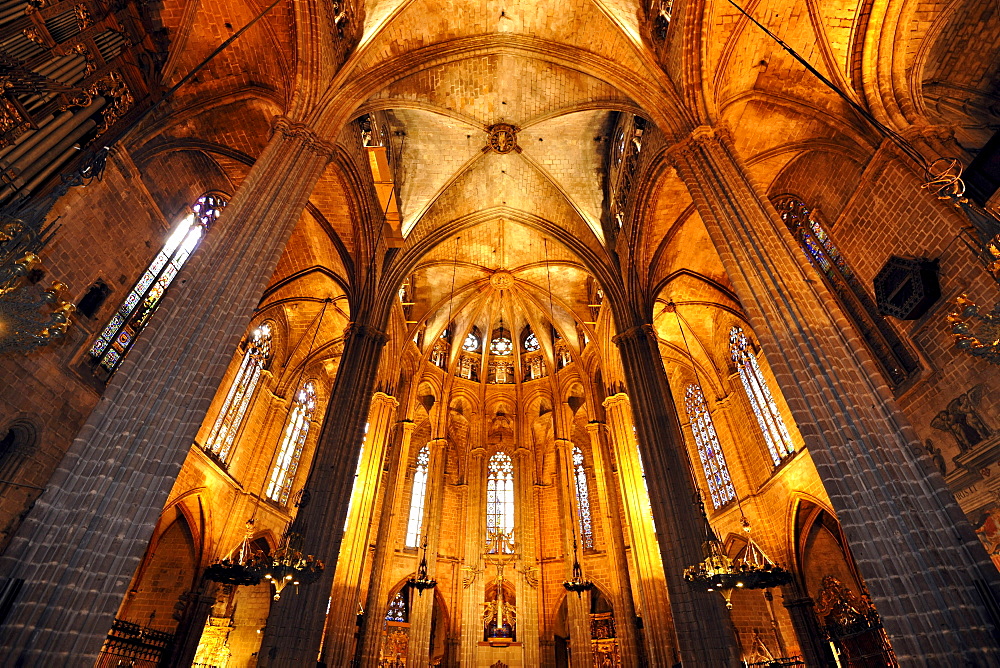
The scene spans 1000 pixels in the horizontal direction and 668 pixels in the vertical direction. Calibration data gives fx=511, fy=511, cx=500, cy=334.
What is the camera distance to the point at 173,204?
41.2 feet

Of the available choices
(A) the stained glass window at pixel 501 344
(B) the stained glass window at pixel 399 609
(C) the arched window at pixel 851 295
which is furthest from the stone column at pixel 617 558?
(C) the arched window at pixel 851 295

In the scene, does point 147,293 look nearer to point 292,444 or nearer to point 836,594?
point 292,444

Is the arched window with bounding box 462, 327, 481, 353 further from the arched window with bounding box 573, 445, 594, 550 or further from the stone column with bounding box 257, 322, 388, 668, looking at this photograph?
the stone column with bounding box 257, 322, 388, 668

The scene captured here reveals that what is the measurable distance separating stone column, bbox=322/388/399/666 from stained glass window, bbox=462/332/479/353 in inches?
269

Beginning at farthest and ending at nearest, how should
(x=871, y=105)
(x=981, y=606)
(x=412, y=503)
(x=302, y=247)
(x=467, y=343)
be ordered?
(x=467, y=343) → (x=412, y=503) → (x=302, y=247) → (x=871, y=105) → (x=981, y=606)

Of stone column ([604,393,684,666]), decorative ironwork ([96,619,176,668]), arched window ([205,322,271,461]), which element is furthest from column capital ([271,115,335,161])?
stone column ([604,393,684,666])

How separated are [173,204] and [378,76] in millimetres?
5951

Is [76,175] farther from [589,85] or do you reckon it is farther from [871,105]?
[871,105]

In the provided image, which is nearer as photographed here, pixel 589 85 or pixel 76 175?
pixel 76 175

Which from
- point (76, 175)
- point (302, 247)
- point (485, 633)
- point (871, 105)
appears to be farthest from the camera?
point (485, 633)

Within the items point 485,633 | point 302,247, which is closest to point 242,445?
point 302,247

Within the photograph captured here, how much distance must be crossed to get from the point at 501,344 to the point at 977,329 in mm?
20131

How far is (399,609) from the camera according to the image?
21109 mm

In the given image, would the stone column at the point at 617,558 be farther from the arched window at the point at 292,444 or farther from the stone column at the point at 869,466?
the stone column at the point at 869,466
